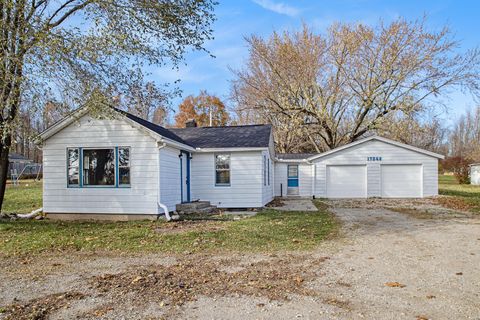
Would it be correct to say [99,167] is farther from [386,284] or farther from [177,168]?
[386,284]

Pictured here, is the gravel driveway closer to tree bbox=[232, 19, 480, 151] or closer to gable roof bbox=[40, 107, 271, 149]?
gable roof bbox=[40, 107, 271, 149]

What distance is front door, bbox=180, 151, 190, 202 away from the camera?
47.9 ft

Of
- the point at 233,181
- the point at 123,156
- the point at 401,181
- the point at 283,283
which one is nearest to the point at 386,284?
the point at 283,283

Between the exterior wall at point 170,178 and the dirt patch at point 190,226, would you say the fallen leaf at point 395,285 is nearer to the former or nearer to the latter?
the dirt patch at point 190,226

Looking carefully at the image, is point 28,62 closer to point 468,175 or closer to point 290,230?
point 290,230

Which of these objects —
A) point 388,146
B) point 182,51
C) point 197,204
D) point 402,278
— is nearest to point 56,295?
point 402,278

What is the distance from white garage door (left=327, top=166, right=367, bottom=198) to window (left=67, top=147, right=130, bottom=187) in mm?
13825

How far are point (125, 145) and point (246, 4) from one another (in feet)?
20.1

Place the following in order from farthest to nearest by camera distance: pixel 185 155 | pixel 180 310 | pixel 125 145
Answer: pixel 185 155
pixel 125 145
pixel 180 310

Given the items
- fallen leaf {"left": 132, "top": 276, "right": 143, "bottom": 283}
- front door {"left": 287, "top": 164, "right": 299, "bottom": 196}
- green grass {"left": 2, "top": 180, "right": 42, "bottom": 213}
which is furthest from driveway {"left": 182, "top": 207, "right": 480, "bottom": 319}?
front door {"left": 287, "top": 164, "right": 299, "bottom": 196}

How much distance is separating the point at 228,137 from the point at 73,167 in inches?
259

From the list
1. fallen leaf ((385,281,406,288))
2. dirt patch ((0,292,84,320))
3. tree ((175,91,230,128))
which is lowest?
dirt patch ((0,292,84,320))

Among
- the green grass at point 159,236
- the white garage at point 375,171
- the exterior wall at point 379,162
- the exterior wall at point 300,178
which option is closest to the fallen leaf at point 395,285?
the green grass at point 159,236

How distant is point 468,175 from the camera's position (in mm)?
41281
